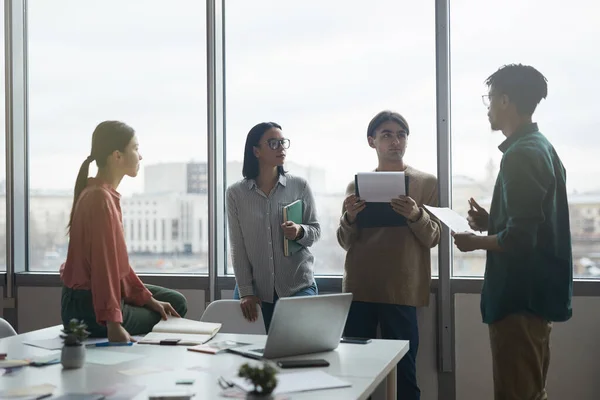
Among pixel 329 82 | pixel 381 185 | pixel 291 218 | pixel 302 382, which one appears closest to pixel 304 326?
pixel 302 382

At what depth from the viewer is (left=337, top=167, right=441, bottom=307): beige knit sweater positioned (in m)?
3.57

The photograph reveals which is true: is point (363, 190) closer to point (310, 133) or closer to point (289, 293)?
point (289, 293)

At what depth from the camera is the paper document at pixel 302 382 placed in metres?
1.92

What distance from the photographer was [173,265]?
459cm

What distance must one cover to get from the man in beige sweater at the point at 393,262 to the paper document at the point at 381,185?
0.08 metres

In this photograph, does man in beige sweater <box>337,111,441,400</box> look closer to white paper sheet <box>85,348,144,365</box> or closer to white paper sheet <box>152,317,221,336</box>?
white paper sheet <box>152,317,221,336</box>

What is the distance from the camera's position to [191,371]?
2.16 meters

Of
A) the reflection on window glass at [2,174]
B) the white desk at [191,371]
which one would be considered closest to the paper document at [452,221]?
the white desk at [191,371]

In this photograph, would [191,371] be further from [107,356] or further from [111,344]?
[111,344]

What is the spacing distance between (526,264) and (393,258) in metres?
0.99

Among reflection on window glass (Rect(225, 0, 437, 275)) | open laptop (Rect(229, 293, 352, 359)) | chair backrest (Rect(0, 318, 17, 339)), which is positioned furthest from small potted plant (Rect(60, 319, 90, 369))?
reflection on window glass (Rect(225, 0, 437, 275))

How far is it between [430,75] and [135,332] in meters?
2.33

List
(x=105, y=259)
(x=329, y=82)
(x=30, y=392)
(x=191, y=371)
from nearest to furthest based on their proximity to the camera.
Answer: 1. (x=30, y=392)
2. (x=191, y=371)
3. (x=105, y=259)
4. (x=329, y=82)

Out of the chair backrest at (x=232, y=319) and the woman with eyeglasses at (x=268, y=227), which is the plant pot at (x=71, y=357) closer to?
the chair backrest at (x=232, y=319)
